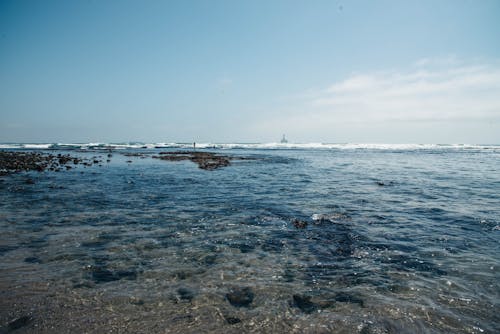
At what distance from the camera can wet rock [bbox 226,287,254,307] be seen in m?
5.60

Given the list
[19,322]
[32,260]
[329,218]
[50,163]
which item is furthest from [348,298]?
[50,163]

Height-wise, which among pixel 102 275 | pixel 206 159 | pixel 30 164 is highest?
pixel 206 159

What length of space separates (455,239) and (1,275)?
12.9 m

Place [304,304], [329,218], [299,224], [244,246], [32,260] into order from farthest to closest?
[329,218] → [299,224] → [244,246] → [32,260] → [304,304]

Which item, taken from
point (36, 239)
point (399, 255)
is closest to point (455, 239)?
point (399, 255)

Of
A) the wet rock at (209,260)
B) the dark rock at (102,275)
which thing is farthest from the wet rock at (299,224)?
the dark rock at (102,275)

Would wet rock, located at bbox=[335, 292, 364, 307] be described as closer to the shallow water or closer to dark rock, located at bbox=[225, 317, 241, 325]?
the shallow water

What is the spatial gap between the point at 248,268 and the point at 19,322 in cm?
454

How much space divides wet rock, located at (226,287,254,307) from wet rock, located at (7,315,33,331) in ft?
11.4

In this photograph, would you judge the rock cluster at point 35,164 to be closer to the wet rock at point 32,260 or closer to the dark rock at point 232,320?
the wet rock at point 32,260

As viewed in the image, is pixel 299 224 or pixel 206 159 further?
pixel 206 159

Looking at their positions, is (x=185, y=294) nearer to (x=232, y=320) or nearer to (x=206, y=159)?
(x=232, y=320)

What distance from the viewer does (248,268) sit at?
7.15 meters

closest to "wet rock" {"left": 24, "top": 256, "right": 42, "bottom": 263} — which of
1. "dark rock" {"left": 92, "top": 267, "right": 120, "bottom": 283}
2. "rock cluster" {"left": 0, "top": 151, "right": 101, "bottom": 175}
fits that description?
"dark rock" {"left": 92, "top": 267, "right": 120, "bottom": 283}
